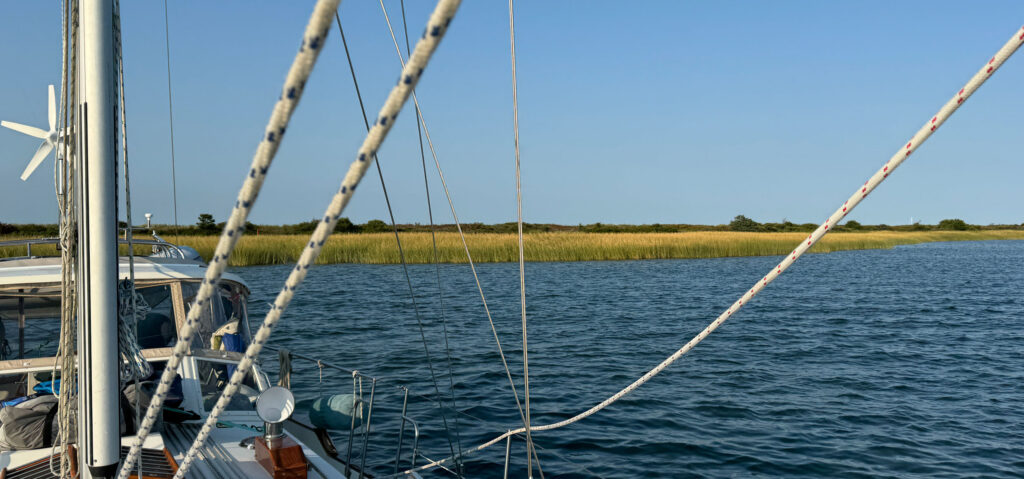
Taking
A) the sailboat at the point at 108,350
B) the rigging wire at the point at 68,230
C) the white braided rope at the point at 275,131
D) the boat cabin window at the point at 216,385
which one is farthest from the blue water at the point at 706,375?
the white braided rope at the point at 275,131

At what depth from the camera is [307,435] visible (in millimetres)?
6062

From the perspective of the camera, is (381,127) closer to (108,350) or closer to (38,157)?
(108,350)

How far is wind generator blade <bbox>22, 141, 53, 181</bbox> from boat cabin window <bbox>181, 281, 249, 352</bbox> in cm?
340

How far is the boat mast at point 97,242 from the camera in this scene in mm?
2264

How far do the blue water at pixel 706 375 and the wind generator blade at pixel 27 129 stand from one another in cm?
480

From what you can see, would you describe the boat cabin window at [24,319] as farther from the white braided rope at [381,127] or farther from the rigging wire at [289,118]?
the white braided rope at [381,127]

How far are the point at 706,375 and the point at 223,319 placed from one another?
7.61 m

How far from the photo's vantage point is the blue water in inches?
301

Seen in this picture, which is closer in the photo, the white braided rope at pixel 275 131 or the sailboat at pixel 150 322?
the white braided rope at pixel 275 131

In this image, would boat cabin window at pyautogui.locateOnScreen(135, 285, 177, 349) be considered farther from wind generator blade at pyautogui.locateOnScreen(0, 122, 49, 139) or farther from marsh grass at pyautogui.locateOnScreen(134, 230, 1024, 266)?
marsh grass at pyautogui.locateOnScreen(134, 230, 1024, 266)

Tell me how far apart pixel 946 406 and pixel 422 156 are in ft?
28.5

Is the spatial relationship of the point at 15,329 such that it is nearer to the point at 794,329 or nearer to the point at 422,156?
the point at 422,156

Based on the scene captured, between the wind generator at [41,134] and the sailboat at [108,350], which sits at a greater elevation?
the wind generator at [41,134]

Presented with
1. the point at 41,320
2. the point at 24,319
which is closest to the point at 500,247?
the point at 41,320
